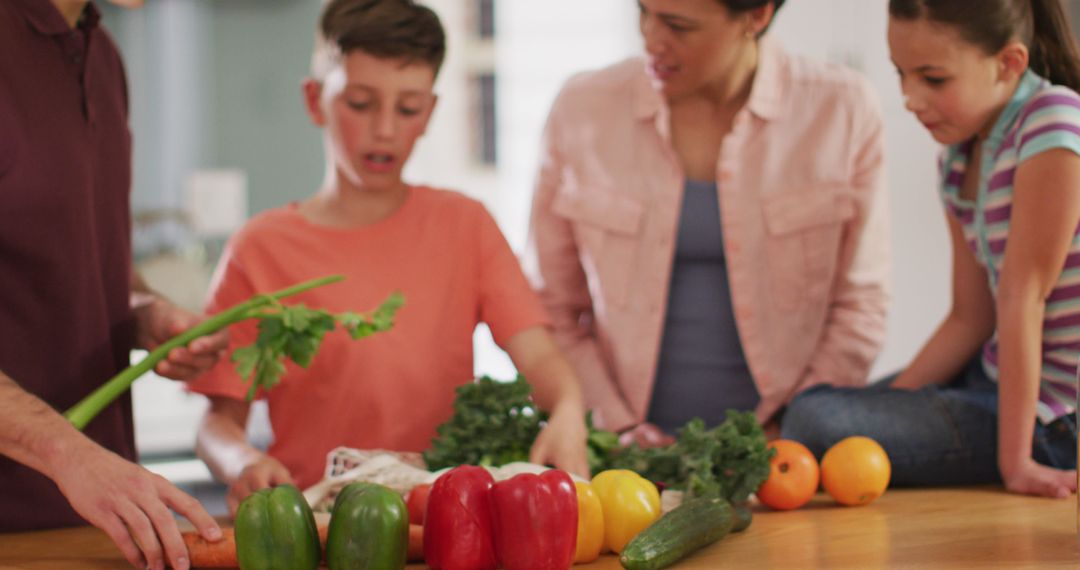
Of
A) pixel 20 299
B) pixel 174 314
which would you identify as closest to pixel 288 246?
pixel 174 314

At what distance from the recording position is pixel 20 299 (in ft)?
5.76

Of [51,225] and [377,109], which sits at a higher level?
[377,109]

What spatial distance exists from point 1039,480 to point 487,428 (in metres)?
0.84

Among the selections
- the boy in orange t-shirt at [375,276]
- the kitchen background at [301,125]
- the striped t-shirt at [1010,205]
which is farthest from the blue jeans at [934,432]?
the kitchen background at [301,125]

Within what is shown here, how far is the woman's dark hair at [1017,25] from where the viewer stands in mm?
1838

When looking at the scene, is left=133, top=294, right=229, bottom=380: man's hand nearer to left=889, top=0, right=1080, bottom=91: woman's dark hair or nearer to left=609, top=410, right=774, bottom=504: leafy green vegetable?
left=609, top=410, right=774, bottom=504: leafy green vegetable

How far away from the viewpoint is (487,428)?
5.90 feet

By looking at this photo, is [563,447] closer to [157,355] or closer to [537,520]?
[537,520]

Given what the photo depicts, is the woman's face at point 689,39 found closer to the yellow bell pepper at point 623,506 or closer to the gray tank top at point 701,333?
the gray tank top at point 701,333

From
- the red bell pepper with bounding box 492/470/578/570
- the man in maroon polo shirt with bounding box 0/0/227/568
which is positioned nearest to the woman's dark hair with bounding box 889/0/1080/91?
the red bell pepper with bounding box 492/470/578/570

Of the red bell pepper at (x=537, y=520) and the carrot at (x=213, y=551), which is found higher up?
the red bell pepper at (x=537, y=520)

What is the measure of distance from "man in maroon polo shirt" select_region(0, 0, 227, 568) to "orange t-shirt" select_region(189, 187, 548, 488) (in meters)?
0.19

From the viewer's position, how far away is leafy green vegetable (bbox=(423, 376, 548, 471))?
5.89ft

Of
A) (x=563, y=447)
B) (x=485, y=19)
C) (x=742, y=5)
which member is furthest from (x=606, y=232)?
(x=485, y=19)
